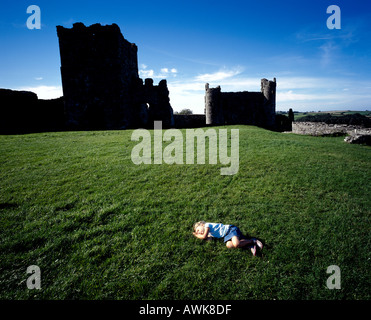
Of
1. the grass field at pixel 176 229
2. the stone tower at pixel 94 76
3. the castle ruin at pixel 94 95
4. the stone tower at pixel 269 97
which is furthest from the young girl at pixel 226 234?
the stone tower at pixel 269 97

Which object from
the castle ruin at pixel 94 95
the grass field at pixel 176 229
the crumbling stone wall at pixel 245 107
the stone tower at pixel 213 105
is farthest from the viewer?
the crumbling stone wall at pixel 245 107

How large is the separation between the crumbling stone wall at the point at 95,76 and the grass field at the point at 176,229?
15806 mm

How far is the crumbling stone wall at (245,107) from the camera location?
3203 centimetres

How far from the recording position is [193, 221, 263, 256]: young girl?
3.98 m

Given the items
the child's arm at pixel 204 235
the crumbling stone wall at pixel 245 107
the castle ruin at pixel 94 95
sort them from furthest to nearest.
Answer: the crumbling stone wall at pixel 245 107
the castle ruin at pixel 94 95
the child's arm at pixel 204 235

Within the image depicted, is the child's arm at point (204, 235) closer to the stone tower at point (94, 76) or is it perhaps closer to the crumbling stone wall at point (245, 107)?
the stone tower at point (94, 76)

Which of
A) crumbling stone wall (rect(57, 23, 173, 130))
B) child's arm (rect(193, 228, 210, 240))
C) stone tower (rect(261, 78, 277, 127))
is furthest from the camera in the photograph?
stone tower (rect(261, 78, 277, 127))

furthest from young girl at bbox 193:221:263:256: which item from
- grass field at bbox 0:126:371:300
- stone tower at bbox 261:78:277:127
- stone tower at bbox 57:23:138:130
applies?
stone tower at bbox 261:78:277:127

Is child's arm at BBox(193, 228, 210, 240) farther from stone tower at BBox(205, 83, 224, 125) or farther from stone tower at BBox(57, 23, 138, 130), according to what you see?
stone tower at BBox(205, 83, 224, 125)

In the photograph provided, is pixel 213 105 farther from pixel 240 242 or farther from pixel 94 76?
pixel 240 242

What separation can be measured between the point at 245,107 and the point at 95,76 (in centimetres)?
2522

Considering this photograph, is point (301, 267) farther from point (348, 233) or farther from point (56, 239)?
point (56, 239)

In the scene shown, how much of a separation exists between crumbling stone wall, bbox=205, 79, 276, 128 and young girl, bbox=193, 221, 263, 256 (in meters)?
29.3

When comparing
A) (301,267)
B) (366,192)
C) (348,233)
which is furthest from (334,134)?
(301,267)
